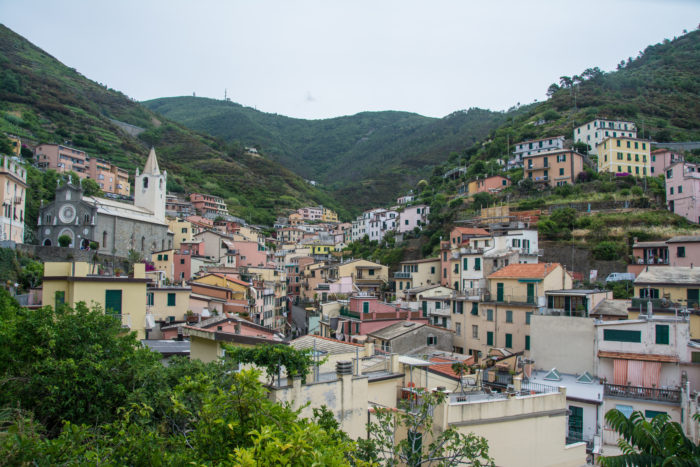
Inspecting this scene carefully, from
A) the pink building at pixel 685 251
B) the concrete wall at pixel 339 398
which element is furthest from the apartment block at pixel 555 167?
the concrete wall at pixel 339 398

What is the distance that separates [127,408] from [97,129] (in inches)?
4646

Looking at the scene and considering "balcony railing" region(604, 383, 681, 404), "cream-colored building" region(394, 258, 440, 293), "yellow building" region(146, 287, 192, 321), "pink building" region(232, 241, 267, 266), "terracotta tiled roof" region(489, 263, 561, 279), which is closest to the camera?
"balcony railing" region(604, 383, 681, 404)

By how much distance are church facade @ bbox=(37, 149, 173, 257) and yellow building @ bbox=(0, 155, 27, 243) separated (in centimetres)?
632

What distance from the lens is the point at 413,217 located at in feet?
235

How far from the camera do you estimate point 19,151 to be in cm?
7481

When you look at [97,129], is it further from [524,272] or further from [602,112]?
[524,272]

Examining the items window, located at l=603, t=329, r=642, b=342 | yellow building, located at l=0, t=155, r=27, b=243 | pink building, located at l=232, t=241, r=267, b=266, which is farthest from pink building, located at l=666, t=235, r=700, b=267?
yellow building, located at l=0, t=155, r=27, b=243

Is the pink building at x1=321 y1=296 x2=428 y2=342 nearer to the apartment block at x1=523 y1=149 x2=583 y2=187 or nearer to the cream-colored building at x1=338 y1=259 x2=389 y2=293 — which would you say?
the cream-colored building at x1=338 y1=259 x2=389 y2=293

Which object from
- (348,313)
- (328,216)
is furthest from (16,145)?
(348,313)

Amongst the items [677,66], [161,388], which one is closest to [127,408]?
[161,388]

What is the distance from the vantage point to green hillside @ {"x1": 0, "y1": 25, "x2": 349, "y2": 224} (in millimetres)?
102750

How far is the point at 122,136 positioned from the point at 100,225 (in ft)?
257

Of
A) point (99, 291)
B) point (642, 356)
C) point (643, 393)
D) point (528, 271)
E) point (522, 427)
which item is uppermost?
point (528, 271)

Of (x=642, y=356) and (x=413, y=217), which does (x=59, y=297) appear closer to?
(x=642, y=356)
